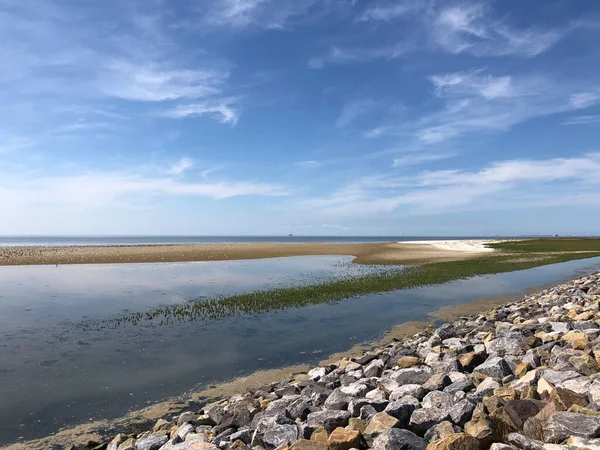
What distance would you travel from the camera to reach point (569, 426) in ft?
16.6

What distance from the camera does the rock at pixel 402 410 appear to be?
20.5 ft

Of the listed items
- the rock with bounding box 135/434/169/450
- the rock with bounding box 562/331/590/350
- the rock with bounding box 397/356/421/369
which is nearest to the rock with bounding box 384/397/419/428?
the rock with bounding box 397/356/421/369

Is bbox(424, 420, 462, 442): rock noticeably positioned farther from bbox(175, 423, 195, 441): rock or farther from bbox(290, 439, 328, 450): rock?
bbox(175, 423, 195, 441): rock

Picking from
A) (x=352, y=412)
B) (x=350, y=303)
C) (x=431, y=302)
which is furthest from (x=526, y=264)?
(x=352, y=412)

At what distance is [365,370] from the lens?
10.2m

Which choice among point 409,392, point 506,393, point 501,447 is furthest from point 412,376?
point 501,447

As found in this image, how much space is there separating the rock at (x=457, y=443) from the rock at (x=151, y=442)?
4.90 m

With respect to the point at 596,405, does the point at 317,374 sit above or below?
below

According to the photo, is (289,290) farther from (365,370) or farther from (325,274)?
(365,370)

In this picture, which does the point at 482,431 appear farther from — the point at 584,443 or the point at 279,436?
the point at 279,436

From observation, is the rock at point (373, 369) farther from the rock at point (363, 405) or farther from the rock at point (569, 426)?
the rock at point (569, 426)

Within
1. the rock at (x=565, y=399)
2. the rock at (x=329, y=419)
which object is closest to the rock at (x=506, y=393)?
the rock at (x=565, y=399)

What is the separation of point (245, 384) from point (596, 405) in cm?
819

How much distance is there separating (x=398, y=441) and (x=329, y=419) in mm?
1574
